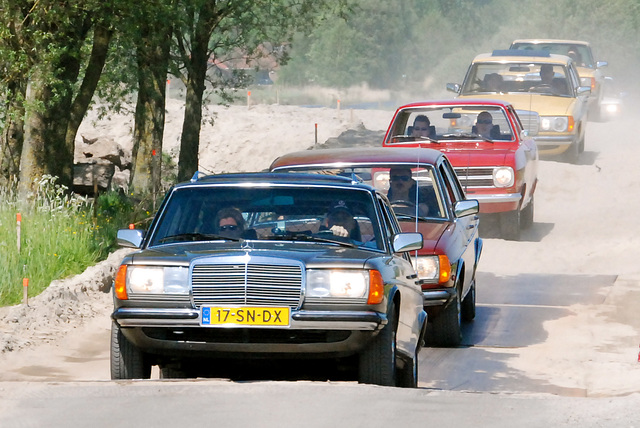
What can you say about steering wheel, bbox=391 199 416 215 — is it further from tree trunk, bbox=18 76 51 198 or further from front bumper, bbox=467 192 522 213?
tree trunk, bbox=18 76 51 198

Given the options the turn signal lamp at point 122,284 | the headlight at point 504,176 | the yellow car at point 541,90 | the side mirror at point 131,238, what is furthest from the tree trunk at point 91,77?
the turn signal lamp at point 122,284

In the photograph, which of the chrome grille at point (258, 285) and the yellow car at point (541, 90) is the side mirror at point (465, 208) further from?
the yellow car at point (541, 90)

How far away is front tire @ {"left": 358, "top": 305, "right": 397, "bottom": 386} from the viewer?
7277 millimetres

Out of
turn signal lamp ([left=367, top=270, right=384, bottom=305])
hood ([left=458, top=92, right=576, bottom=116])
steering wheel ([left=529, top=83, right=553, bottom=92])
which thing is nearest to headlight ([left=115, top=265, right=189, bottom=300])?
turn signal lamp ([left=367, top=270, right=384, bottom=305])

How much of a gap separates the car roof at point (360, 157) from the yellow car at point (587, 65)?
2053cm

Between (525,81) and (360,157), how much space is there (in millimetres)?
12781

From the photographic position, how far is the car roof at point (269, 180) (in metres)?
8.23

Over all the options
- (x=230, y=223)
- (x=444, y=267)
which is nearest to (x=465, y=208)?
(x=444, y=267)

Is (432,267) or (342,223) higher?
(342,223)

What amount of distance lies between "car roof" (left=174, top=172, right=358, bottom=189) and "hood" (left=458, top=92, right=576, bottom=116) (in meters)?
14.9

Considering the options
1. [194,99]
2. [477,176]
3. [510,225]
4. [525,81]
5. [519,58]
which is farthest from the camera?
[194,99]

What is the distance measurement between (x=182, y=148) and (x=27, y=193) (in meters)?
9.26

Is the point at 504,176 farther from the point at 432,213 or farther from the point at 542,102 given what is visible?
the point at 542,102

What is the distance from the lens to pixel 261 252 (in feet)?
23.8
